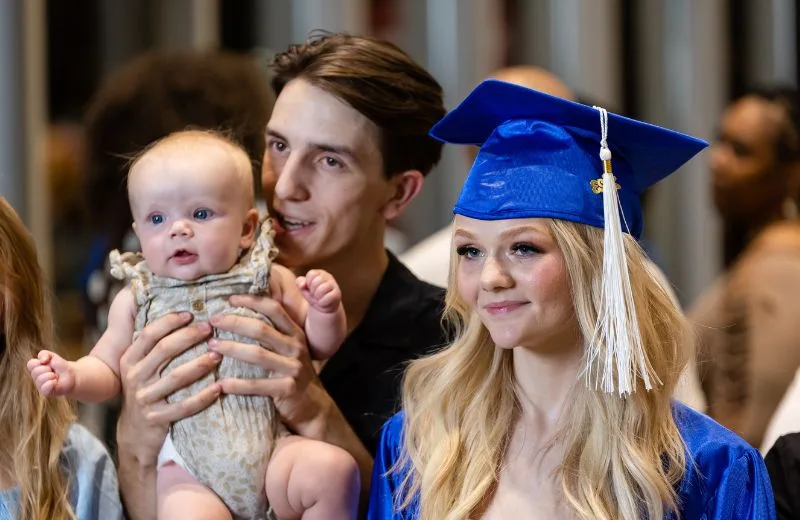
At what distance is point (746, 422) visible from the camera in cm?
396

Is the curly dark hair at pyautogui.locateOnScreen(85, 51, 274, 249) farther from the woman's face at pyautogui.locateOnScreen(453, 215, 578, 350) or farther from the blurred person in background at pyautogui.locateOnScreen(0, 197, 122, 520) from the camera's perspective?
the woman's face at pyautogui.locateOnScreen(453, 215, 578, 350)

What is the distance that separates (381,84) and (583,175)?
0.67 m

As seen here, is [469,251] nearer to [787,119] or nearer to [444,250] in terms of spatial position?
[444,250]

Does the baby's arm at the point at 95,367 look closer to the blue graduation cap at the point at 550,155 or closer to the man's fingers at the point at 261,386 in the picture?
the man's fingers at the point at 261,386

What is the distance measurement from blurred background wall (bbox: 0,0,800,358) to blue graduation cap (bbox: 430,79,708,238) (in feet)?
8.00

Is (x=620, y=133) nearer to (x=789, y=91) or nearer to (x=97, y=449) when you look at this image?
(x=97, y=449)

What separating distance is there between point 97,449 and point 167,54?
155 cm

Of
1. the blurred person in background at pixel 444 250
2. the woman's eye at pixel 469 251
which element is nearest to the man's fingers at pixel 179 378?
the woman's eye at pixel 469 251

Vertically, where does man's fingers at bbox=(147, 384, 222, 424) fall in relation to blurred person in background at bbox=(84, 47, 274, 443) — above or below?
below

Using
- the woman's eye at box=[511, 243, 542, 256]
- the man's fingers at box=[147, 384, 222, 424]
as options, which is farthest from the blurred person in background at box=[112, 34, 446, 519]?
the woman's eye at box=[511, 243, 542, 256]

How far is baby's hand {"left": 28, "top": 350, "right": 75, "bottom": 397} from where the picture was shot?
2107mm

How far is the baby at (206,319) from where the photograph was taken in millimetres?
2209

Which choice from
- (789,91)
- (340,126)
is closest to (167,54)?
(340,126)

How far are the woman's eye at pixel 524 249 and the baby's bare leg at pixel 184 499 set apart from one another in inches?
27.2
